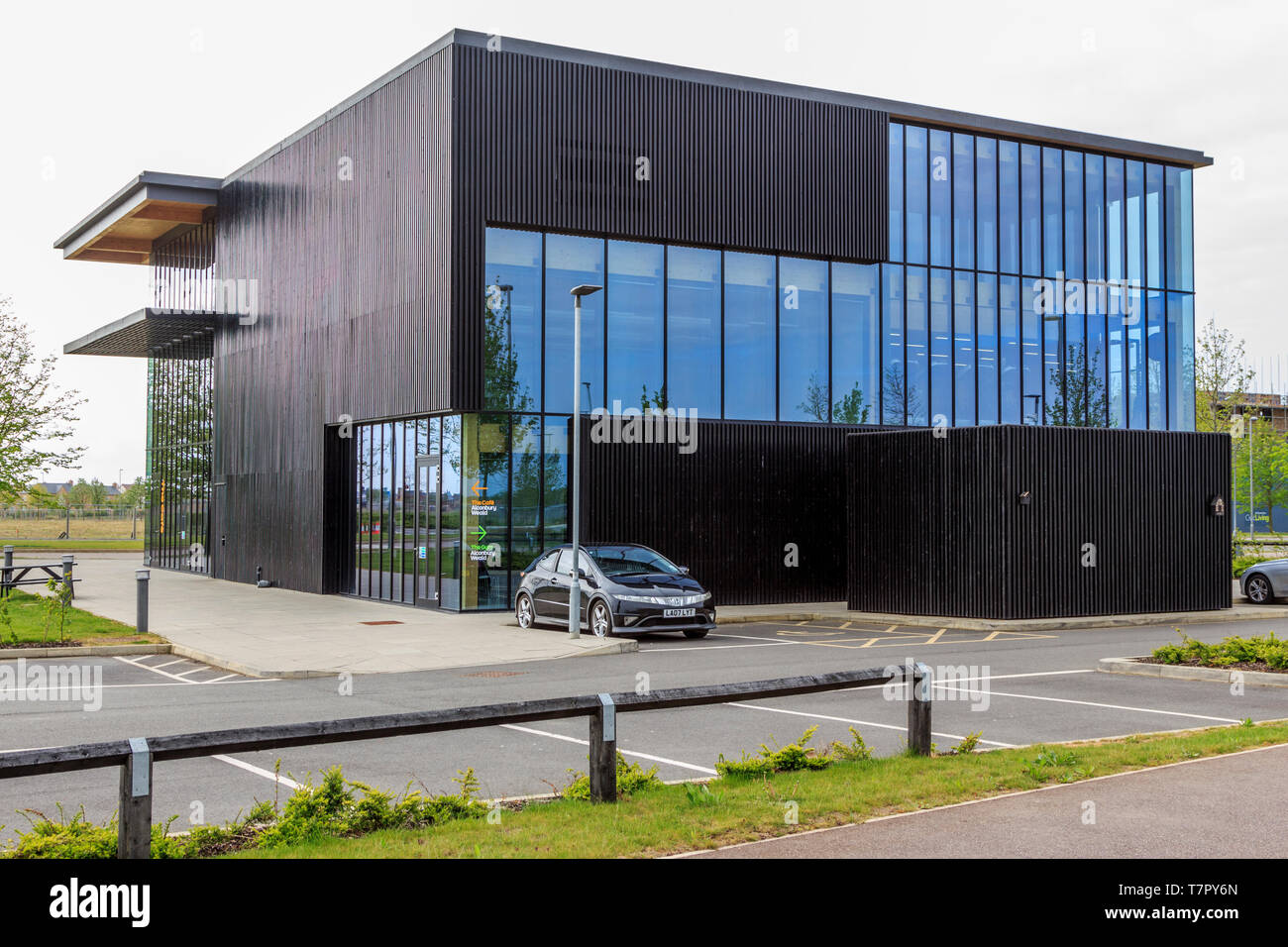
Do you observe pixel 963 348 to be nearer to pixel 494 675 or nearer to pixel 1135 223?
pixel 1135 223

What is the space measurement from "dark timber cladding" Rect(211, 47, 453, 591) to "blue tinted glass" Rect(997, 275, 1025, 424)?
14.4m

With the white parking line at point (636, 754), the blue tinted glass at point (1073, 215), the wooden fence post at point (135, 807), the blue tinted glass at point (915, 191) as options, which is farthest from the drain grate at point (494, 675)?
the blue tinted glass at point (1073, 215)

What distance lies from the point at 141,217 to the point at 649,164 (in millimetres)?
20180

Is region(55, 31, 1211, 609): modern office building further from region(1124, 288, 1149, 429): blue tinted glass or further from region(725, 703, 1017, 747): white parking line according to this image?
region(725, 703, 1017, 747): white parking line

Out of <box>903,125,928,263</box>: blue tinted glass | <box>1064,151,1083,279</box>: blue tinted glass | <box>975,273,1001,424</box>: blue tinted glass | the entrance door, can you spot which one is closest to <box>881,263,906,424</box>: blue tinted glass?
<box>903,125,928,263</box>: blue tinted glass

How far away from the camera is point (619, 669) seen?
1609 centimetres

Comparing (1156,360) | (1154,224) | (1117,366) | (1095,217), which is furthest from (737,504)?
(1154,224)

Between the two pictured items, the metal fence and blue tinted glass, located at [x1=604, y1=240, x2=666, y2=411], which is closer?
the metal fence

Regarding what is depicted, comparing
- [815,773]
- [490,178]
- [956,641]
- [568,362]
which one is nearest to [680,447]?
[568,362]

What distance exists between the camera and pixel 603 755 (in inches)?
290

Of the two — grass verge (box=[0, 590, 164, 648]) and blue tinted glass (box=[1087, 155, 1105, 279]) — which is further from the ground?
blue tinted glass (box=[1087, 155, 1105, 279])

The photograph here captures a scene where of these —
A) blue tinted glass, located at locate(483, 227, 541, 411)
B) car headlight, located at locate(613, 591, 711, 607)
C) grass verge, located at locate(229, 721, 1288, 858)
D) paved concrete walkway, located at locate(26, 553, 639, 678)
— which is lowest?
paved concrete walkway, located at locate(26, 553, 639, 678)

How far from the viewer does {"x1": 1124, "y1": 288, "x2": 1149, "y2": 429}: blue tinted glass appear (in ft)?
111
